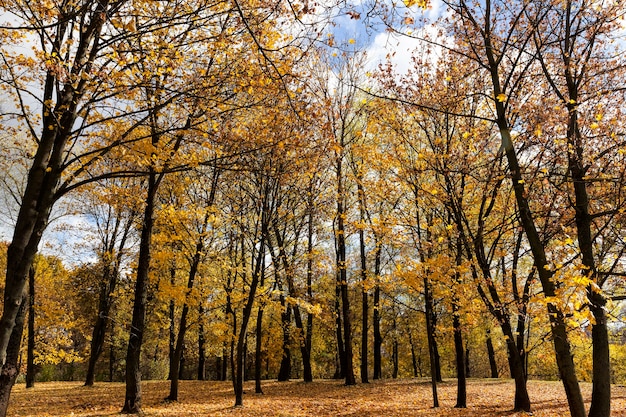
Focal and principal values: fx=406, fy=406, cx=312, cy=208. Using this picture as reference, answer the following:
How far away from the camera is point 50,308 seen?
59.8ft

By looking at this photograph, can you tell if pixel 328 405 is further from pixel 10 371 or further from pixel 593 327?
pixel 10 371

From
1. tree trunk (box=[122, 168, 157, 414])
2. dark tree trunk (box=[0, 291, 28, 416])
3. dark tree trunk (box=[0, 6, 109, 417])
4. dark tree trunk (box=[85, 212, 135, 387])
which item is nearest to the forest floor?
tree trunk (box=[122, 168, 157, 414])

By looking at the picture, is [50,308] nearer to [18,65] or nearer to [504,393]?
[18,65]

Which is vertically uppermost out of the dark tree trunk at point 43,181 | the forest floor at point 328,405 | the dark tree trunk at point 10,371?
the dark tree trunk at point 43,181

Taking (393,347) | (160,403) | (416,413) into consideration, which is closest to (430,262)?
(416,413)

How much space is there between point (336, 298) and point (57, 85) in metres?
18.8

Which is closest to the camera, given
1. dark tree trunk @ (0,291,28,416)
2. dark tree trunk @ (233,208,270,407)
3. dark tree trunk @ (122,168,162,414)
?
dark tree trunk @ (0,291,28,416)

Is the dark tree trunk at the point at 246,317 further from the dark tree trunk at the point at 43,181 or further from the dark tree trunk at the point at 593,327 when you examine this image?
the dark tree trunk at the point at 593,327

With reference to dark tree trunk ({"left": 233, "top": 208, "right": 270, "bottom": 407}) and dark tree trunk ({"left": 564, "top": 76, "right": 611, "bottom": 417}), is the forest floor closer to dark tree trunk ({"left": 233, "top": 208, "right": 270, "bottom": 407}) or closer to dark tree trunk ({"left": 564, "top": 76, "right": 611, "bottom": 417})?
dark tree trunk ({"left": 233, "top": 208, "right": 270, "bottom": 407})

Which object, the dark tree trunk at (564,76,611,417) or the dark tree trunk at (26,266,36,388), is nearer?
the dark tree trunk at (564,76,611,417)

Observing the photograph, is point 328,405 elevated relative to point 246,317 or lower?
lower

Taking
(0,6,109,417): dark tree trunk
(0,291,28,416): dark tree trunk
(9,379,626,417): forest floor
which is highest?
(0,6,109,417): dark tree trunk

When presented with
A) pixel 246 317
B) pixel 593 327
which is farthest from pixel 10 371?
pixel 593 327

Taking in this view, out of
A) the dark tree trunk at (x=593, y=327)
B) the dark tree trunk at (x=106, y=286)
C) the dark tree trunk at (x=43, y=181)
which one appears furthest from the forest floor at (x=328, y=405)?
the dark tree trunk at (x=43, y=181)
